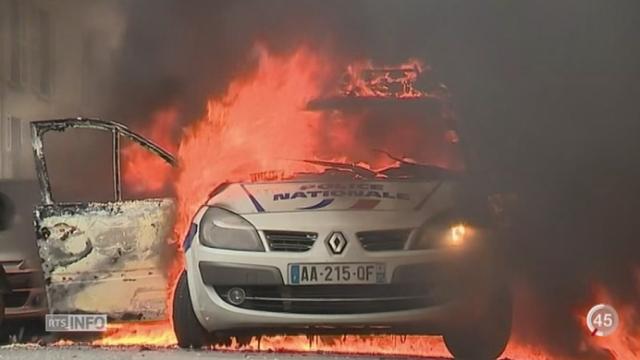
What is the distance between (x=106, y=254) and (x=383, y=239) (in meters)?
1.92

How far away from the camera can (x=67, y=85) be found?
19.4 ft

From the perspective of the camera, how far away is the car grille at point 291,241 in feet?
17.7

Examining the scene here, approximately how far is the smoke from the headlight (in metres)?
0.82

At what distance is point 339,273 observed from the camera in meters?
5.35

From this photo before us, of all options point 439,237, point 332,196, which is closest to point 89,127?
point 332,196

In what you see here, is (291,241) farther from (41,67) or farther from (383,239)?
(41,67)

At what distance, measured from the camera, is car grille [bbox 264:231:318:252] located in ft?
17.7

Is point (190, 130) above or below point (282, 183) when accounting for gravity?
above

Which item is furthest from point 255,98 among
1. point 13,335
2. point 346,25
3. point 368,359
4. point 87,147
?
point 13,335

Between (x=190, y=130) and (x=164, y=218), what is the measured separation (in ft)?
2.12

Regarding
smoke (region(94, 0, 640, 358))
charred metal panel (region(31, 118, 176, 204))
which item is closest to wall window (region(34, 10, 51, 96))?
charred metal panel (region(31, 118, 176, 204))

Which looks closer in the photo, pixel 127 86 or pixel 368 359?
pixel 368 359

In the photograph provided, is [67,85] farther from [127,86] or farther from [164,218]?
[164,218]

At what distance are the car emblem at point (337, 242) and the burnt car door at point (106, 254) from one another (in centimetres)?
117
